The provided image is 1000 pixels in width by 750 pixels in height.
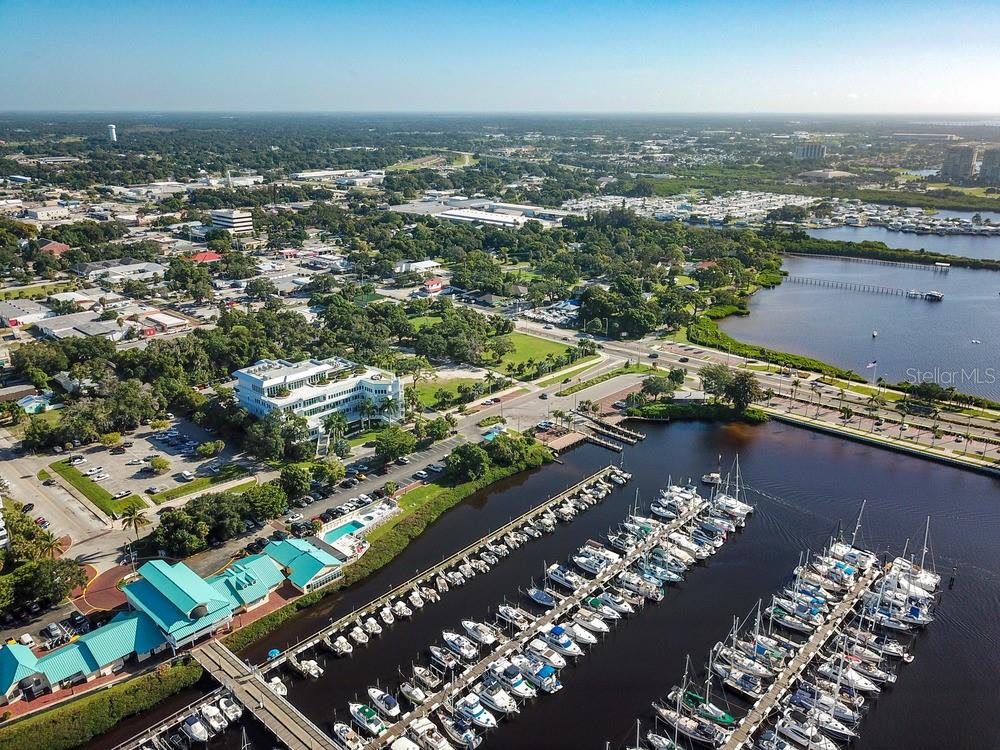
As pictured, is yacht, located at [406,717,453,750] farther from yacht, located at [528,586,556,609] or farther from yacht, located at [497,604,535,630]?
yacht, located at [528,586,556,609]

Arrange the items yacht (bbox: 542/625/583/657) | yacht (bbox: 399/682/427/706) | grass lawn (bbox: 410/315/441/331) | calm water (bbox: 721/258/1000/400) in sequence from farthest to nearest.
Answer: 1. grass lawn (bbox: 410/315/441/331)
2. calm water (bbox: 721/258/1000/400)
3. yacht (bbox: 542/625/583/657)
4. yacht (bbox: 399/682/427/706)

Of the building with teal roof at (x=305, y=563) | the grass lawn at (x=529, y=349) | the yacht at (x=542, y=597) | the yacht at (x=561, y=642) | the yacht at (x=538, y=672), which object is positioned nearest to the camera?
the yacht at (x=538, y=672)

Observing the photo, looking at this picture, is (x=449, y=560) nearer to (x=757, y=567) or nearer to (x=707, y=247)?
(x=757, y=567)

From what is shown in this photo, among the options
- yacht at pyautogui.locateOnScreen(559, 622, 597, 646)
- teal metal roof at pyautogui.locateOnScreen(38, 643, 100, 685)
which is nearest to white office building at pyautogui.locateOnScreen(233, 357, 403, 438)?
teal metal roof at pyautogui.locateOnScreen(38, 643, 100, 685)

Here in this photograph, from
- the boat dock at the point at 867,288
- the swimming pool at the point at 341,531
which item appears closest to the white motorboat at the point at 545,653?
the swimming pool at the point at 341,531

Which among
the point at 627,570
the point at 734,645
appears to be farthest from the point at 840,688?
the point at 627,570

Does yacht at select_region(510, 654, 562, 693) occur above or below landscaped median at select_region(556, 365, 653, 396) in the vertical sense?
below

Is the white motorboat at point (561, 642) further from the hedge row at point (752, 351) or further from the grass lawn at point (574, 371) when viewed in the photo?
the hedge row at point (752, 351)

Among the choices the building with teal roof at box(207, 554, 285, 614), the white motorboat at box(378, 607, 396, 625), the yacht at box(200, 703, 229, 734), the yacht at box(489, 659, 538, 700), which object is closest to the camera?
the yacht at box(200, 703, 229, 734)
